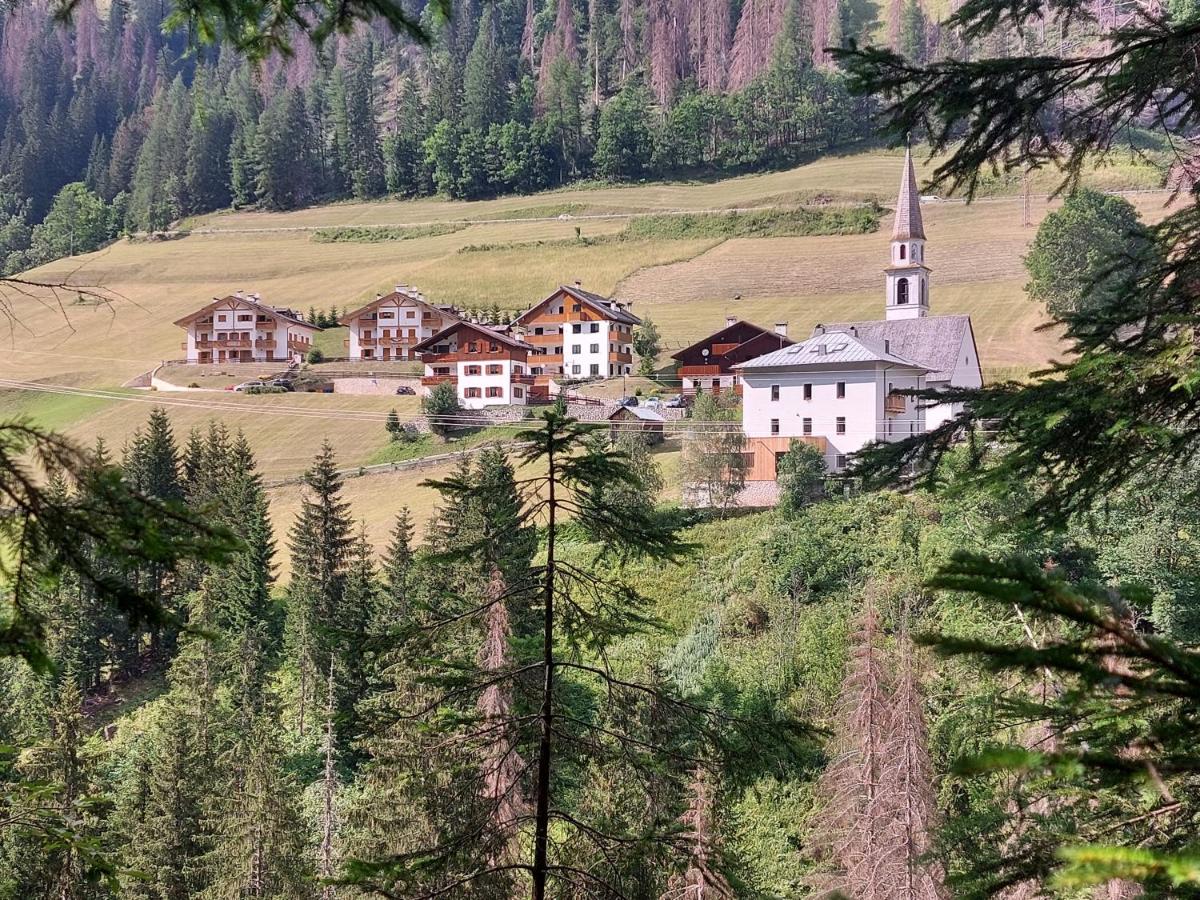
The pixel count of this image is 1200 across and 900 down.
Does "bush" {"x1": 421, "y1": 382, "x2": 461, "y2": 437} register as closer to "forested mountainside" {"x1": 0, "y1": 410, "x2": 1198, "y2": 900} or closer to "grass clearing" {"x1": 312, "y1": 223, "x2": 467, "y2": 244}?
"forested mountainside" {"x1": 0, "y1": 410, "x2": 1198, "y2": 900}

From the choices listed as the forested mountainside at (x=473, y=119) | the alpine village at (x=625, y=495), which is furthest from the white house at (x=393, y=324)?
the forested mountainside at (x=473, y=119)

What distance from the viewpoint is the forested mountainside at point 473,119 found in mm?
130625

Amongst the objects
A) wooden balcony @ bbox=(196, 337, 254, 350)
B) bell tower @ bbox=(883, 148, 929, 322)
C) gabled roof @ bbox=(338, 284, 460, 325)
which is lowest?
wooden balcony @ bbox=(196, 337, 254, 350)

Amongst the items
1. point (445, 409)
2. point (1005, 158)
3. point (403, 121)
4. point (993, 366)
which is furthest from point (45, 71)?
point (1005, 158)

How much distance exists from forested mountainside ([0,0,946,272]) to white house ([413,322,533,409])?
2468 inches

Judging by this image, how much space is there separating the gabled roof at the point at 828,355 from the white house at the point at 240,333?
160 feet

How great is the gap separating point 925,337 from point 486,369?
27.0 metres

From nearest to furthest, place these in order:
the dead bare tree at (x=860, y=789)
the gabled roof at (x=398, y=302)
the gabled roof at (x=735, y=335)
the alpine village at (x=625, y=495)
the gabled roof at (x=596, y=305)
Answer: the alpine village at (x=625, y=495) < the dead bare tree at (x=860, y=789) < the gabled roof at (x=735, y=335) < the gabled roof at (x=596, y=305) < the gabled roof at (x=398, y=302)

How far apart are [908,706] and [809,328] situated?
5873 centimetres

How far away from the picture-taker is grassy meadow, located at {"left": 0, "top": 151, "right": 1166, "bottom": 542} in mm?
64500

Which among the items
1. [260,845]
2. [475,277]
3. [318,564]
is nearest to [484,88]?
[475,277]

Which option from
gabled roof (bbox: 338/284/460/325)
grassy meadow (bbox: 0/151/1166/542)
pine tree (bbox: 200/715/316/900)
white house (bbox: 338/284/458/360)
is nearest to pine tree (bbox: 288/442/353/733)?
grassy meadow (bbox: 0/151/1166/542)

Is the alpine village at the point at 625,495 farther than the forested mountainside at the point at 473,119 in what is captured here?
No

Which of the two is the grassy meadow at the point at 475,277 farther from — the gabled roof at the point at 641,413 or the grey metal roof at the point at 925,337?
the gabled roof at the point at 641,413
